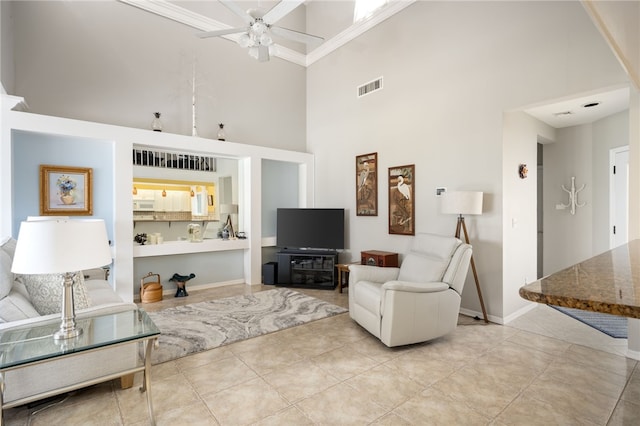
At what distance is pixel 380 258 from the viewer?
4.57 meters

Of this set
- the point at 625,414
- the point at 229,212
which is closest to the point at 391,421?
the point at 625,414

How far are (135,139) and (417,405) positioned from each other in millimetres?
4507

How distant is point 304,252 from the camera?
5.51m

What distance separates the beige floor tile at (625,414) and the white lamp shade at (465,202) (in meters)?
1.94

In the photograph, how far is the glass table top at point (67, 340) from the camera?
165cm

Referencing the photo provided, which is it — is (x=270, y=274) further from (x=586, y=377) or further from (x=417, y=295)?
(x=586, y=377)

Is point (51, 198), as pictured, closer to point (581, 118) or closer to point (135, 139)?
point (135, 139)

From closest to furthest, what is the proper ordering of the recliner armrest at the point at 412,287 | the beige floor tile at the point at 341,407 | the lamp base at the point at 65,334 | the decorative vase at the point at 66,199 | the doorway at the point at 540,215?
the lamp base at the point at 65,334
the beige floor tile at the point at 341,407
the recliner armrest at the point at 412,287
the decorative vase at the point at 66,199
the doorway at the point at 540,215

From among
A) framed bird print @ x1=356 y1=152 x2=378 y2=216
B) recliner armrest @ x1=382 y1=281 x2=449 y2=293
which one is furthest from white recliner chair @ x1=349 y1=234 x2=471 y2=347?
framed bird print @ x1=356 y1=152 x2=378 y2=216

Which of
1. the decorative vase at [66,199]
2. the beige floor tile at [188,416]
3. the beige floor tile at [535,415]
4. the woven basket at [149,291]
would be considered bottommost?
the beige floor tile at [535,415]

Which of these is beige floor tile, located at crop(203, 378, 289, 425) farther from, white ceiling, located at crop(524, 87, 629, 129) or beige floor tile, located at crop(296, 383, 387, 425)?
white ceiling, located at crop(524, 87, 629, 129)

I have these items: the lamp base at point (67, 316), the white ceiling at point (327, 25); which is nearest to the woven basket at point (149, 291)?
the lamp base at point (67, 316)

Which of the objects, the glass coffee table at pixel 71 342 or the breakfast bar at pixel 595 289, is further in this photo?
the glass coffee table at pixel 71 342

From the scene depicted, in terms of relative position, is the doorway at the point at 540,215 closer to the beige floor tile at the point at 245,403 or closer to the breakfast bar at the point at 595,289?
the breakfast bar at the point at 595,289
